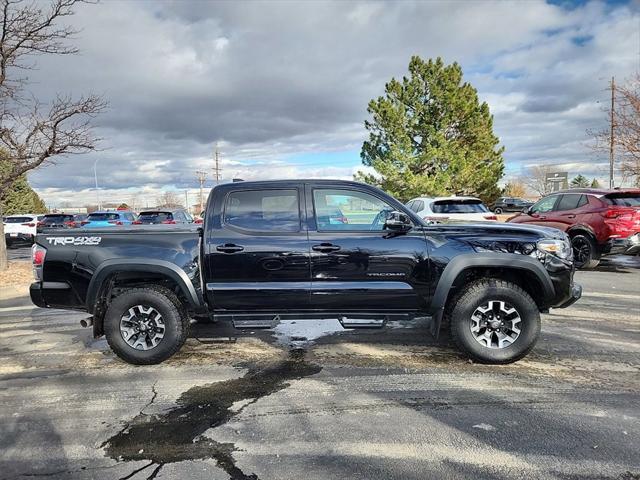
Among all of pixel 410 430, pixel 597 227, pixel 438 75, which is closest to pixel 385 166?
pixel 438 75

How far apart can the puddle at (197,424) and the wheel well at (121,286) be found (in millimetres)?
1134

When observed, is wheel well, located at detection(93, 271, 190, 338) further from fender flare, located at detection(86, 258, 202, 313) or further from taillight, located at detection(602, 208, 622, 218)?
taillight, located at detection(602, 208, 622, 218)

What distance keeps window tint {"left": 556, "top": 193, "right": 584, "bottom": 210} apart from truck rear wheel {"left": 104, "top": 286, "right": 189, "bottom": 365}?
9872 millimetres

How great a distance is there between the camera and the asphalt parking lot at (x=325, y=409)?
116 inches

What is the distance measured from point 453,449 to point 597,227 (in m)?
9.05

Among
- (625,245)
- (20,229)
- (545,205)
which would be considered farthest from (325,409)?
(20,229)

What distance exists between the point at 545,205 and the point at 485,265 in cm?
869

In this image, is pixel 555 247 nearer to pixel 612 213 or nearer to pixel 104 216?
pixel 612 213

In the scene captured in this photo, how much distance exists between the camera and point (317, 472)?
9.30 feet

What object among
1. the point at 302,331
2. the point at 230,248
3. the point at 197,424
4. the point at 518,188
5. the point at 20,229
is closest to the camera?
the point at 197,424

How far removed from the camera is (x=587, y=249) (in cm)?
1059

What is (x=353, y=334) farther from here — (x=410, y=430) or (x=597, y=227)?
(x=597, y=227)

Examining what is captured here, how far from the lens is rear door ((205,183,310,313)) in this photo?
4.64 m

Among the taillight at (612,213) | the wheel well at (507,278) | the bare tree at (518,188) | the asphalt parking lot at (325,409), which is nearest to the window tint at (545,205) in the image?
the taillight at (612,213)
